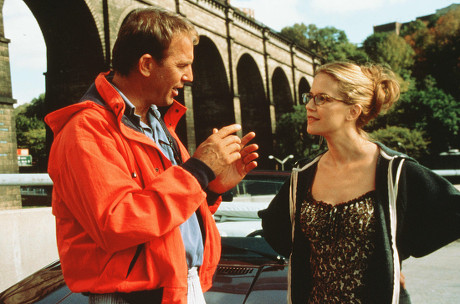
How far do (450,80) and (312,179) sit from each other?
151 feet

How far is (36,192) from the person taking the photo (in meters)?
38.6

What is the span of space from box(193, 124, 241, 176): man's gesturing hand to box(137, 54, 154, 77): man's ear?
33 centimetres

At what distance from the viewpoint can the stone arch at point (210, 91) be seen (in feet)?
88.4

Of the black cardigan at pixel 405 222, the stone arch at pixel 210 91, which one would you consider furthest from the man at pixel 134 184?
the stone arch at pixel 210 91

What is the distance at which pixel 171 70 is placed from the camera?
1.65m

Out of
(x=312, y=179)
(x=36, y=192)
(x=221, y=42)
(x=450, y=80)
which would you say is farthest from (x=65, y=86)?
(x=450, y=80)

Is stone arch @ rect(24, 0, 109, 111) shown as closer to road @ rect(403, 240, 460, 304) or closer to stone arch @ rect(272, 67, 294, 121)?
road @ rect(403, 240, 460, 304)

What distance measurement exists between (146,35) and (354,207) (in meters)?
1.12

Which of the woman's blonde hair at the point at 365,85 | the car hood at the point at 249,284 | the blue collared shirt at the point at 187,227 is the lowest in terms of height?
the car hood at the point at 249,284

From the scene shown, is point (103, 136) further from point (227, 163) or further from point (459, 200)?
point (459, 200)

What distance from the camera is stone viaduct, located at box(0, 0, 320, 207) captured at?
16.4m

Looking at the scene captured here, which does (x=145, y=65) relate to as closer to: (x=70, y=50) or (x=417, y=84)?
(x=70, y=50)

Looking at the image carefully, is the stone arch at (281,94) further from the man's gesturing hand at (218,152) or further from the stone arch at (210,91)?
the man's gesturing hand at (218,152)

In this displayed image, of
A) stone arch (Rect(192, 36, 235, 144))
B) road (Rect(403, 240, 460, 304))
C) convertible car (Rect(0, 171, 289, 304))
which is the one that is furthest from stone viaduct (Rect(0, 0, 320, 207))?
road (Rect(403, 240, 460, 304))
